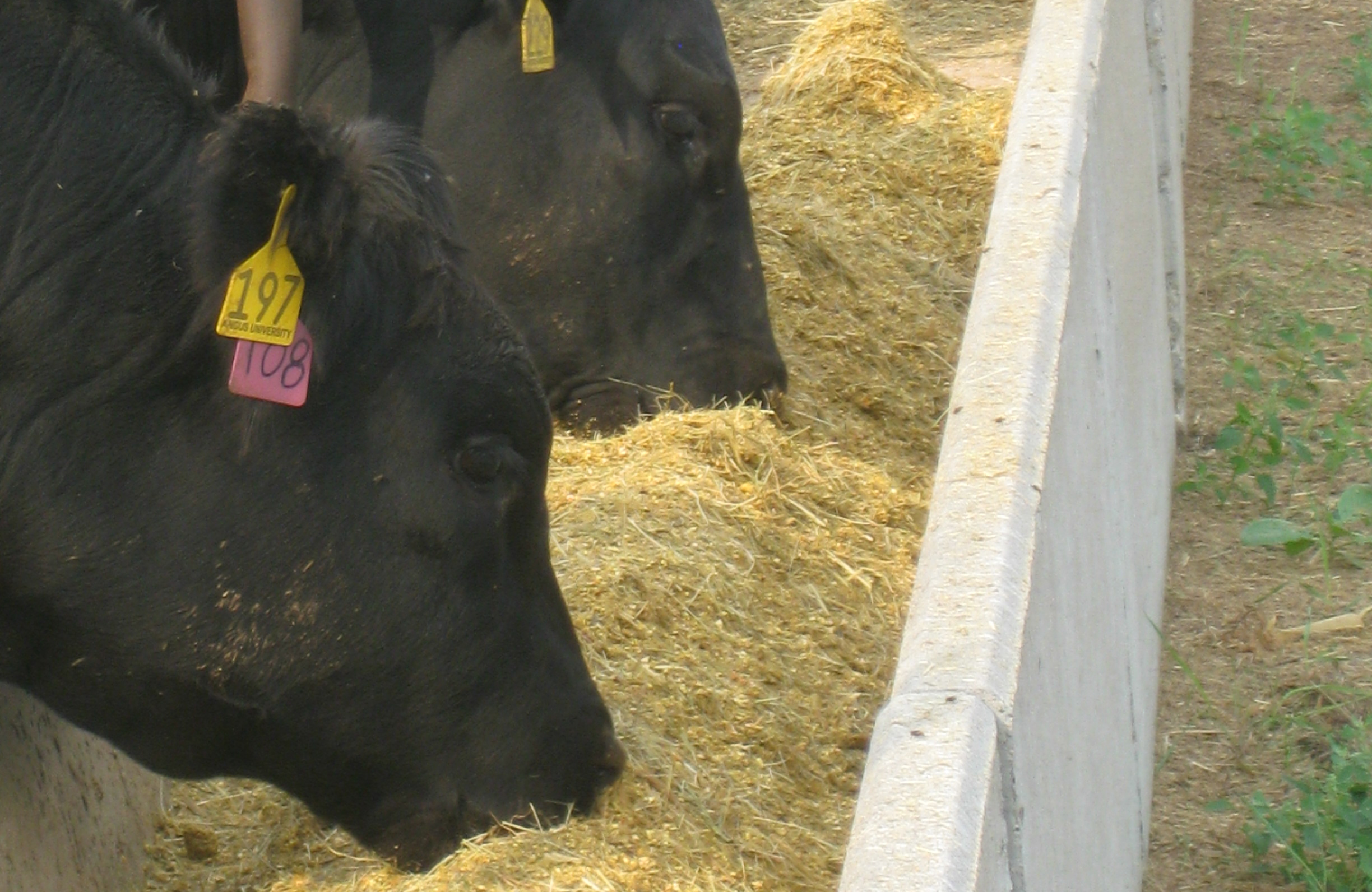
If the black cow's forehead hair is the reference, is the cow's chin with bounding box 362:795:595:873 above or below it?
below

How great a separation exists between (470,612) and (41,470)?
2.27 feet

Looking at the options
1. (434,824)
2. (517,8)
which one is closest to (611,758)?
(434,824)

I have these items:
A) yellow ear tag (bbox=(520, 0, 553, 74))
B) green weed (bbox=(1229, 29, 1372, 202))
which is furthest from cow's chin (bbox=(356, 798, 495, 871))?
green weed (bbox=(1229, 29, 1372, 202))

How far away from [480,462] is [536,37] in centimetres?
207

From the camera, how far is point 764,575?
4441mm

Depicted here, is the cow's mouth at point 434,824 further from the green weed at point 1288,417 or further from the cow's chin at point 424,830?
the green weed at point 1288,417

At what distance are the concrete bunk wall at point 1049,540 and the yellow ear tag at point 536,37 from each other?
47.5 inches

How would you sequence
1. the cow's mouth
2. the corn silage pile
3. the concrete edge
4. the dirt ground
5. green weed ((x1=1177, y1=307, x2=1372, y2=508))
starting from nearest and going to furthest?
the concrete edge < the cow's mouth < the corn silage pile < the dirt ground < green weed ((x1=1177, y1=307, x2=1372, y2=508))

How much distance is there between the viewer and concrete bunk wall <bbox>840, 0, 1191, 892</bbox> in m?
2.04

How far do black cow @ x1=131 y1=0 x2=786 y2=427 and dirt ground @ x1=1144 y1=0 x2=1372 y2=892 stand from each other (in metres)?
1.53

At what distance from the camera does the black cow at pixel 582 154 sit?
4688 millimetres

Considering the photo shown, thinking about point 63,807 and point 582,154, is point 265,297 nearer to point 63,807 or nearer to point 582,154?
point 63,807

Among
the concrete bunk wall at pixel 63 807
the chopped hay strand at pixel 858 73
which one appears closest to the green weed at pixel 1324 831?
the concrete bunk wall at pixel 63 807

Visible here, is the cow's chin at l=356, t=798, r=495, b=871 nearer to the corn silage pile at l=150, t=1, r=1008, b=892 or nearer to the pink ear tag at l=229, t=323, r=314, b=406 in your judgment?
the corn silage pile at l=150, t=1, r=1008, b=892
